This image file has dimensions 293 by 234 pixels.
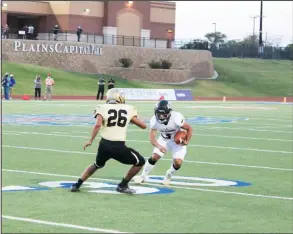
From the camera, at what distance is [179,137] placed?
13.4 meters

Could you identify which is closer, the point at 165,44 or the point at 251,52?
the point at 165,44

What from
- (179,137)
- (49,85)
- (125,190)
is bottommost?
(49,85)

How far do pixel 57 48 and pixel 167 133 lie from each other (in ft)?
180

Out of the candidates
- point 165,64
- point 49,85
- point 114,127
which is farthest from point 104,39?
point 114,127

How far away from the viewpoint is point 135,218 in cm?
995

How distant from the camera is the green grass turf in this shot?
200 feet

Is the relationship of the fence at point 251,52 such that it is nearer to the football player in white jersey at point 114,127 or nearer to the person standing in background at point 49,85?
the person standing in background at point 49,85

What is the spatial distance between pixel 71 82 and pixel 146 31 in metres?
20.0

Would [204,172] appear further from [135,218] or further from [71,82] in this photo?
[71,82]

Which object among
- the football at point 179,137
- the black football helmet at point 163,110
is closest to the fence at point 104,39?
the football at point 179,137

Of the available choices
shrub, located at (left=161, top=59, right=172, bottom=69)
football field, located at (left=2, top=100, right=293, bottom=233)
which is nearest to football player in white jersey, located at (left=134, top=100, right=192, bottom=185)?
football field, located at (left=2, top=100, right=293, bottom=233)

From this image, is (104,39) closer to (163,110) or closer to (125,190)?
(163,110)

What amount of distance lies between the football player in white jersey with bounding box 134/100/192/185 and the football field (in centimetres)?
30

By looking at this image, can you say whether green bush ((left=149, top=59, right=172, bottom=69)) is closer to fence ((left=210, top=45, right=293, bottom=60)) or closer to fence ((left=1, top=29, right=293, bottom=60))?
fence ((left=1, top=29, right=293, bottom=60))
